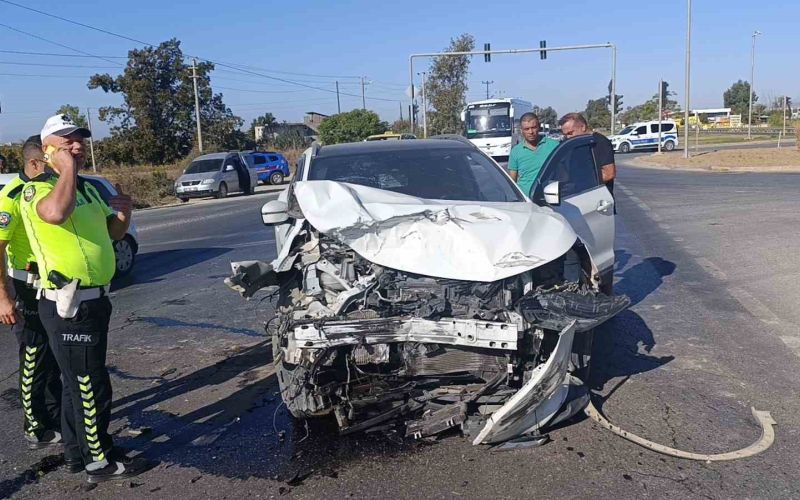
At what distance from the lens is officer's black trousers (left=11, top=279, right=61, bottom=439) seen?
438 centimetres

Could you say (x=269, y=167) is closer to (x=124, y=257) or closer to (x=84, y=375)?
(x=124, y=257)

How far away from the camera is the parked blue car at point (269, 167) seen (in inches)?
1386

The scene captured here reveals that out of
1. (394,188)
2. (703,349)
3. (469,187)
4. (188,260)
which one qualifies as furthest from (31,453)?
(188,260)

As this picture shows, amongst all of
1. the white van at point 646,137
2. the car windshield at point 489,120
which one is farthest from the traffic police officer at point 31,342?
the white van at point 646,137

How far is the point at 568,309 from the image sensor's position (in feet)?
13.9

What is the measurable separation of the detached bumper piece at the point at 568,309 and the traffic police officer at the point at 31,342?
2.85 m

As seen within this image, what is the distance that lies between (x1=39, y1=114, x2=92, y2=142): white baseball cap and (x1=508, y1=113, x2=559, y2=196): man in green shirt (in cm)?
453

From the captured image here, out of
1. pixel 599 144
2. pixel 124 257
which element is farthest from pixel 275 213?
pixel 124 257

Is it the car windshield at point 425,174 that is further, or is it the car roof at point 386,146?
the car roof at point 386,146

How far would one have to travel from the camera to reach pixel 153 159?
5544 centimetres

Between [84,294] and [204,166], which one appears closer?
[84,294]

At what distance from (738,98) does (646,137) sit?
248ft

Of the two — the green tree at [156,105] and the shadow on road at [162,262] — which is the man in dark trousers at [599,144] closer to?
the shadow on road at [162,262]

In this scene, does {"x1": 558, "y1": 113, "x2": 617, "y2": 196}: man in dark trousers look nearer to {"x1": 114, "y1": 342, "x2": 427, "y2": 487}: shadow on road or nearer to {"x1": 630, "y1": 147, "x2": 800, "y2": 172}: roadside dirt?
{"x1": 114, "y1": 342, "x2": 427, "y2": 487}: shadow on road
